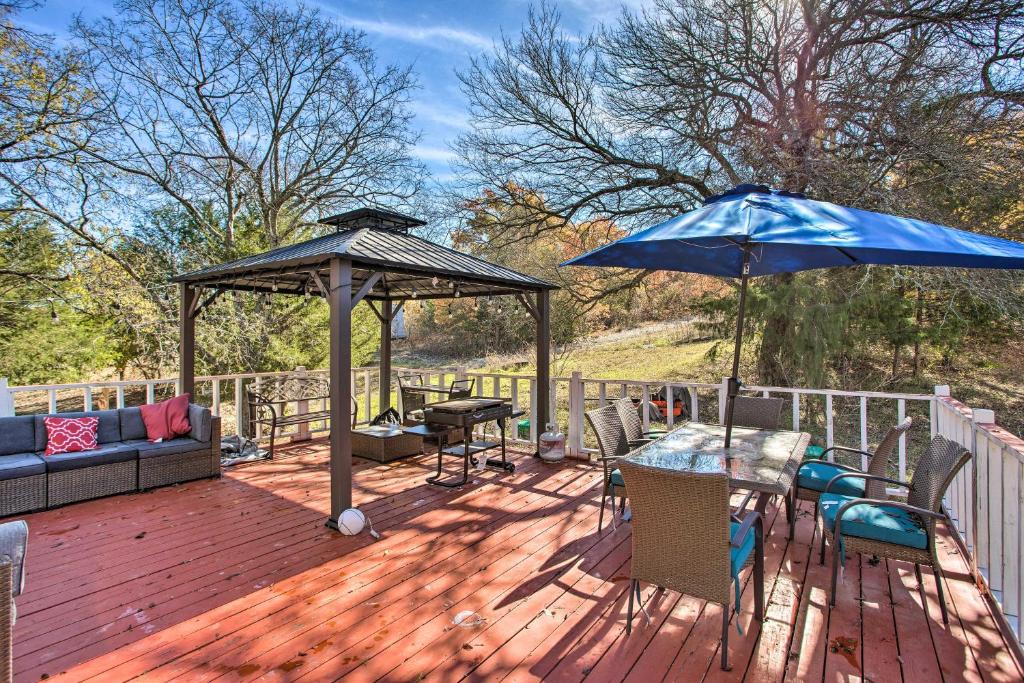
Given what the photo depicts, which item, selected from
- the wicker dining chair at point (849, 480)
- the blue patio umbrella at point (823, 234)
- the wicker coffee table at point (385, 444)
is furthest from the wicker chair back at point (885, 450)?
the wicker coffee table at point (385, 444)

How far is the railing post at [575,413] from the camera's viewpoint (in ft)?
18.6

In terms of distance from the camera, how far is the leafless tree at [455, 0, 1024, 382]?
5.97m

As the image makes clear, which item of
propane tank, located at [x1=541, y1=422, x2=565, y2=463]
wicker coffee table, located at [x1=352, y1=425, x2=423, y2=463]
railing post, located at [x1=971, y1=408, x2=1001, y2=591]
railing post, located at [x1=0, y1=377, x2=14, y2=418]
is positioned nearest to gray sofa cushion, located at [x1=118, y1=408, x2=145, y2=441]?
railing post, located at [x1=0, y1=377, x2=14, y2=418]

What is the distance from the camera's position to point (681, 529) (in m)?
2.29

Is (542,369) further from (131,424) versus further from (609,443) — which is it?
(131,424)

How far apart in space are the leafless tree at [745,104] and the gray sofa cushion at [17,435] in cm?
673

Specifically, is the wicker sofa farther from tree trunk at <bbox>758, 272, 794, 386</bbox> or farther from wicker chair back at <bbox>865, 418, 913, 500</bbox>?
tree trunk at <bbox>758, 272, 794, 386</bbox>

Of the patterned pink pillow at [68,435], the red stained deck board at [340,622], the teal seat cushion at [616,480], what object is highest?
the patterned pink pillow at [68,435]

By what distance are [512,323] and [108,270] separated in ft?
27.9

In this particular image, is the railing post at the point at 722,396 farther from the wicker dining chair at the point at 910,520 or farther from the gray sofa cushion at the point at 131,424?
the gray sofa cushion at the point at 131,424

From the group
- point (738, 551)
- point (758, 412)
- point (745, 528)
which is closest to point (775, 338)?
point (758, 412)

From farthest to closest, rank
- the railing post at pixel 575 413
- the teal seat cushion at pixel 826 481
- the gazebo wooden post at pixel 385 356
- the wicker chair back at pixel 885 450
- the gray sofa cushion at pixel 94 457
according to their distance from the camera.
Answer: the gazebo wooden post at pixel 385 356, the railing post at pixel 575 413, the gray sofa cushion at pixel 94 457, the teal seat cushion at pixel 826 481, the wicker chair back at pixel 885 450

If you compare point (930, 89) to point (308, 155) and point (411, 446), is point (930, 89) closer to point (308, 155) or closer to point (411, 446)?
point (411, 446)

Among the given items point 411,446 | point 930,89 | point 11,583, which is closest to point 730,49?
point 930,89
